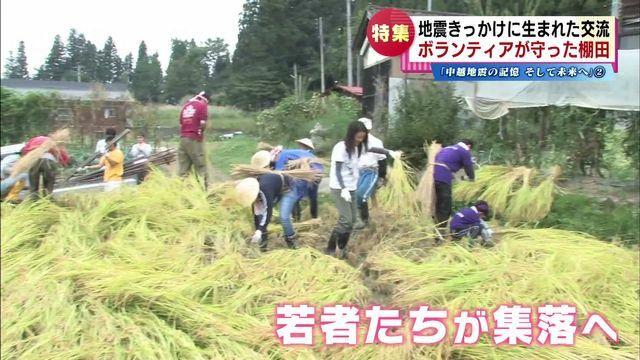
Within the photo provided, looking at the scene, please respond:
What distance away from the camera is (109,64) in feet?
6.26

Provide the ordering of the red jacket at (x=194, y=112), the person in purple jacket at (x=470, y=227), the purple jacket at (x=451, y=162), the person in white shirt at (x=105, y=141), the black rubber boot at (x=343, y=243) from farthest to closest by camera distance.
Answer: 1. the purple jacket at (x=451, y=162)
2. the person in purple jacket at (x=470, y=227)
3. the black rubber boot at (x=343, y=243)
4. the red jacket at (x=194, y=112)
5. the person in white shirt at (x=105, y=141)

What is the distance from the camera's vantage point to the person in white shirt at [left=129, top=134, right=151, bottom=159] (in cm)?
279

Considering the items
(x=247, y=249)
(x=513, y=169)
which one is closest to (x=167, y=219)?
(x=247, y=249)

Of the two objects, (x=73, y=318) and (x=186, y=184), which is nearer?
(x=73, y=318)

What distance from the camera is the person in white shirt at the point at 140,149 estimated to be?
2.79 meters

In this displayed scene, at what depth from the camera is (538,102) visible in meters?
6.76

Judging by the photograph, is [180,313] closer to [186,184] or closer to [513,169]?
[186,184]

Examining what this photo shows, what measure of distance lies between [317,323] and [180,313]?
791 mm

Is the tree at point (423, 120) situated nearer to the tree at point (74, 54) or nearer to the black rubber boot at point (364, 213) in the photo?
the black rubber boot at point (364, 213)

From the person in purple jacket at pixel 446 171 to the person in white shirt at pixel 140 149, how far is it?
2.80 metres

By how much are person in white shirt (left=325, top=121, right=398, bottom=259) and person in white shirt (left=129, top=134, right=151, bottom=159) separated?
4.89 feet

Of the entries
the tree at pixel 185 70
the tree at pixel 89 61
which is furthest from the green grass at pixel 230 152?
the tree at pixel 89 61

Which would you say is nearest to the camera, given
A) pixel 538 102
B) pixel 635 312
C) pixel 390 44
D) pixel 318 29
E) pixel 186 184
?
pixel 318 29

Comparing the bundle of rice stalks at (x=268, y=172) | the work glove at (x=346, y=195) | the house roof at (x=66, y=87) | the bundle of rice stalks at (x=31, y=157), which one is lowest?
the work glove at (x=346, y=195)
